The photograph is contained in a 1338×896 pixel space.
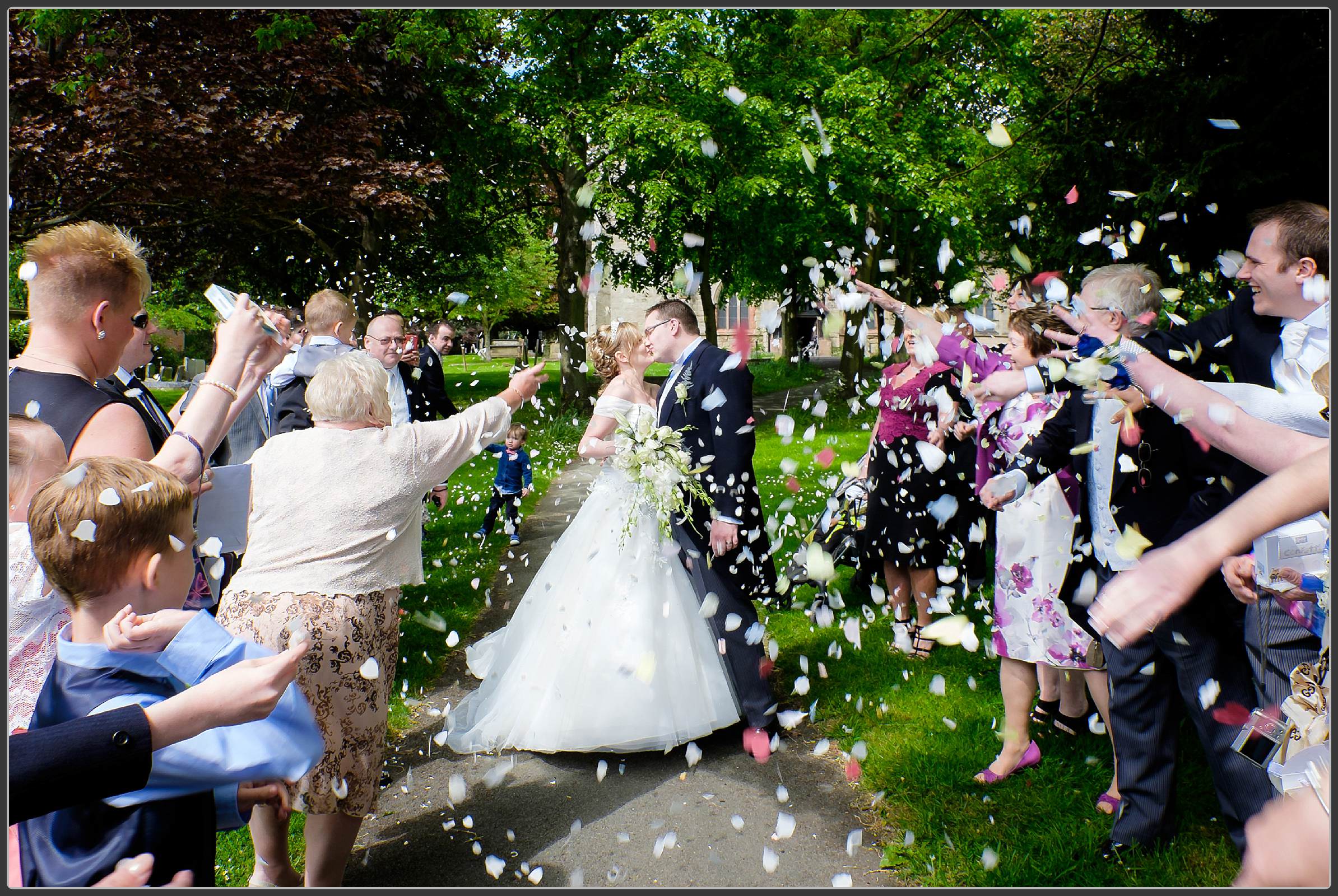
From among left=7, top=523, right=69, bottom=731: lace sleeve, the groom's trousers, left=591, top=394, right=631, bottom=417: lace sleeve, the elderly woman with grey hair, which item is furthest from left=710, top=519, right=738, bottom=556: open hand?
left=7, top=523, right=69, bottom=731: lace sleeve

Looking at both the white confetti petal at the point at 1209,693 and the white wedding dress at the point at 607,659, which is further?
the white wedding dress at the point at 607,659

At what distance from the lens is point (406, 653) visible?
18.5ft

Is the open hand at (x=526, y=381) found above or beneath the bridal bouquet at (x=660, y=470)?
above

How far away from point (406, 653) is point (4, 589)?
3.72 m

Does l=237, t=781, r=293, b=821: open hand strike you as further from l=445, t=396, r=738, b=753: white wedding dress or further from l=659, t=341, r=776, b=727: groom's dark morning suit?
l=659, t=341, r=776, b=727: groom's dark morning suit

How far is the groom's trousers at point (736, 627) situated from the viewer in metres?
4.45

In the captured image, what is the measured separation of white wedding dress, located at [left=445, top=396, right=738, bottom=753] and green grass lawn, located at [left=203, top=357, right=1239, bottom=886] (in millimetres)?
646

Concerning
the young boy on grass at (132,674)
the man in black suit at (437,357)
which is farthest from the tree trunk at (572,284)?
the young boy on grass at (132,674)

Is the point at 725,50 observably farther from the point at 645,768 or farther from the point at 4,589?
the point at 4,589

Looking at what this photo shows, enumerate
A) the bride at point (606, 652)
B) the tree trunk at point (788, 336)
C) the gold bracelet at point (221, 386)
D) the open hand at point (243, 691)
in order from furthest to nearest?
the tree trunk at point (788, 336)
the bride at point (606, 652)
the gold bracelet at point (221, 386)
the open hand at point (243, 691)

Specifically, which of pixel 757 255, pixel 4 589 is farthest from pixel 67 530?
pixel 757 255

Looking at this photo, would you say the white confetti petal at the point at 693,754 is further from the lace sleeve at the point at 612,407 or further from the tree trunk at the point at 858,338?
the tree trunk at the point at 858,338

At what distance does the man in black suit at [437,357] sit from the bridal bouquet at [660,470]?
3318 millimetres

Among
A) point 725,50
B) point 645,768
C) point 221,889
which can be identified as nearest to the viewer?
point 221,889
